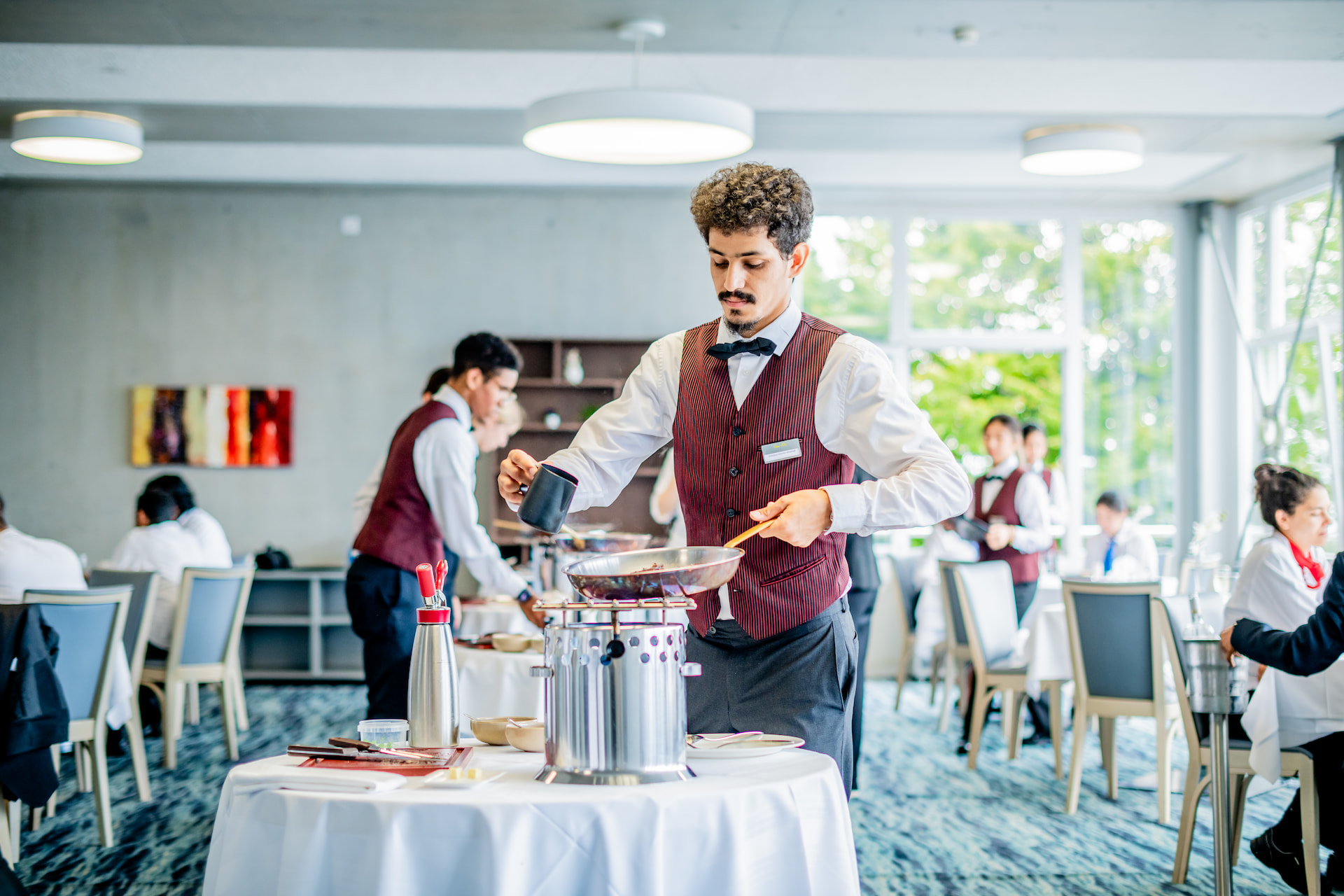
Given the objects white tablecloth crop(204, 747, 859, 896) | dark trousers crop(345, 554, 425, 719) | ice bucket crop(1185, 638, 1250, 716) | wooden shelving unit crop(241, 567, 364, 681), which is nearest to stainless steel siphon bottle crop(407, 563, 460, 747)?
white tablecloth crop(204, 747, 859, 896)

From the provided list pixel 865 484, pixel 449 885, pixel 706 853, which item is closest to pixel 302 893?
pixel 449 885

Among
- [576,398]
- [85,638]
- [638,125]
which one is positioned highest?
[638,125]

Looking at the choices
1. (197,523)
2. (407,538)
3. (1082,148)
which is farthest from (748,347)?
(1082,148)

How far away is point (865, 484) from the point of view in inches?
67.7

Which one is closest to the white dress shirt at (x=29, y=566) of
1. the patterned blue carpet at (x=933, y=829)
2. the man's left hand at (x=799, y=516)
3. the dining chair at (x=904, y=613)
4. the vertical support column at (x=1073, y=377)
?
the patterned blue carpet at (x=933, y=829)

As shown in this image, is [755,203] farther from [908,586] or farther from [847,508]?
[908,586]

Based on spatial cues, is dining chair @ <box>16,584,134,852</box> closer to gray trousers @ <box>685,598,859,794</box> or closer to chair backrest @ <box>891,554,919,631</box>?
gray trousers @ <box>685,598,859,794</box>

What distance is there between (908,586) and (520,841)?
19.0 ft

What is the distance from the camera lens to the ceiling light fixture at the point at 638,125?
4668mm

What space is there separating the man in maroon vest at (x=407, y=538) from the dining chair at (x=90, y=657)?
1.07m

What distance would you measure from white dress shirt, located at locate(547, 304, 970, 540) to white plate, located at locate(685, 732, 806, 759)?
1.07 feet

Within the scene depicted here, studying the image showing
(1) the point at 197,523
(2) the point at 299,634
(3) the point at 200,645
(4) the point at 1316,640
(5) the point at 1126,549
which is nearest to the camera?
(4) the point at 1316,640

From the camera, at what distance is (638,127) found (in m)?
4.91

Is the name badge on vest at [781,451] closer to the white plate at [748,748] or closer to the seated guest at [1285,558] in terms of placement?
the white plate at [748,748]
